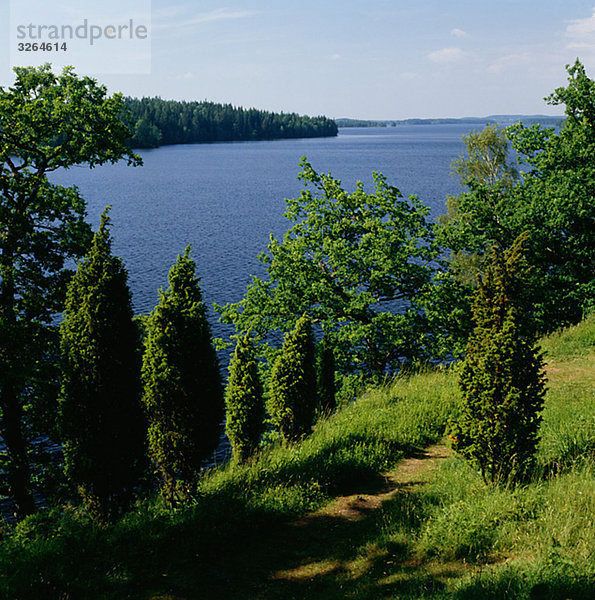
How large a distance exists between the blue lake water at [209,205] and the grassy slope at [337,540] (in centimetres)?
2372

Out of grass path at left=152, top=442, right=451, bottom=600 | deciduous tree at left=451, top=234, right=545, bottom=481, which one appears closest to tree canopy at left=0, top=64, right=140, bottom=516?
grass path at left=152, top=442, right=451, bottom=600

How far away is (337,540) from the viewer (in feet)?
25.5

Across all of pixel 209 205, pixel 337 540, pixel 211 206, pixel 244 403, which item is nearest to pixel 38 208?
pixel 244 403

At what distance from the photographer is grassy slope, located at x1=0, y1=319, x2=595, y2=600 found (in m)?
6.15

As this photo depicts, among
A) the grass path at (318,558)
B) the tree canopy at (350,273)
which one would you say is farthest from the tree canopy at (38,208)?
the tree canopy at (350,273)

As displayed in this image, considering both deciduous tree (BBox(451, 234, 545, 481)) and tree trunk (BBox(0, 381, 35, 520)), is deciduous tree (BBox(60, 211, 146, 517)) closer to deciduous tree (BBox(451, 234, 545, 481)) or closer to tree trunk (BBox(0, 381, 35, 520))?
tree trunk (BBox(0, 381, 35, 520))

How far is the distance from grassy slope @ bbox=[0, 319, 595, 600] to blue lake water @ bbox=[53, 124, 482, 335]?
77.8ft

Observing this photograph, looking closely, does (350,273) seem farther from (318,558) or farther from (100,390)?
(318,558)

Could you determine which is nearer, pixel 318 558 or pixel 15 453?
pixel 318 558

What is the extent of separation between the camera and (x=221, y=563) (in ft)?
24.5

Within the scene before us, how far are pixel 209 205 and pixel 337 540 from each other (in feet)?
221

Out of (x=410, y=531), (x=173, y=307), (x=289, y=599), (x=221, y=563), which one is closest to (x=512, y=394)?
(x=410, y=531)

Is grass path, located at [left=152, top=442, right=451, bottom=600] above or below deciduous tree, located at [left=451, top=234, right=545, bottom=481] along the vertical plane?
below

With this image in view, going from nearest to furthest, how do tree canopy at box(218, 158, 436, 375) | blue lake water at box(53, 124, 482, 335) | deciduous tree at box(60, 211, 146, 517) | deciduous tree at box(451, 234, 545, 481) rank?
1. deciduous tree at box(451, 234, 545, 481)
2. deciduous tree at box(60, 211, 146, 517)
3. tree canopy at box(218, 158, 436, 375)
4. blue lake water at box(53, 124, 482, 335)
